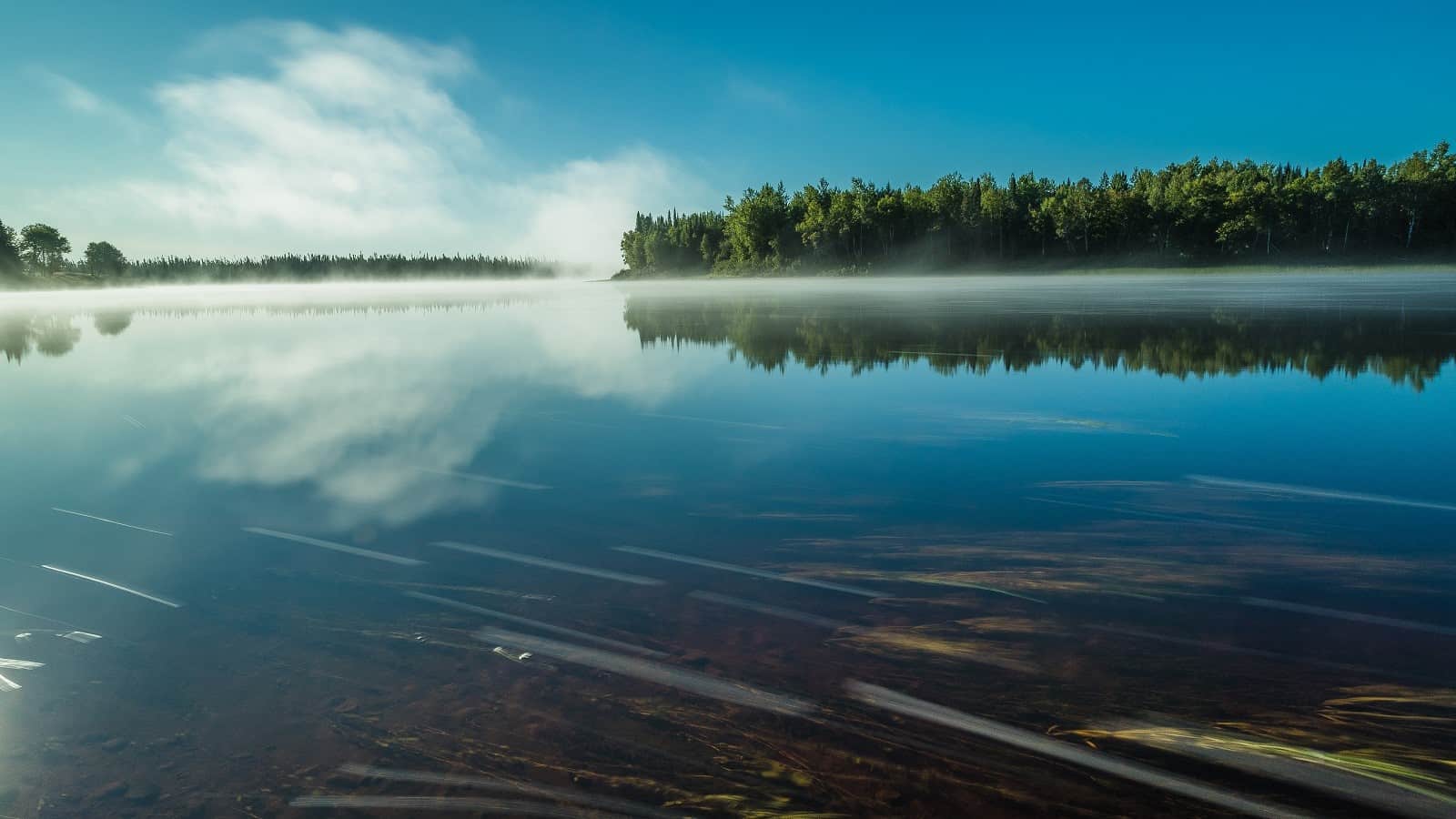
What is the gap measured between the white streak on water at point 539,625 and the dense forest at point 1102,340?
10286 mm

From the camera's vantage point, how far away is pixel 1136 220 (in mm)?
113312

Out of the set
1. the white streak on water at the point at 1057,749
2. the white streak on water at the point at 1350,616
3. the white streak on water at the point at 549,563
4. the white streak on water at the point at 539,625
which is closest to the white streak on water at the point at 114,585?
the white streak on water at the point at 539,625

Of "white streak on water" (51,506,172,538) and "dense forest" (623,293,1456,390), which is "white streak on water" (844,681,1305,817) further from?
"dense forest" (623,293,1456,390)

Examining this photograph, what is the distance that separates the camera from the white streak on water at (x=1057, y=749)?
9.27ft

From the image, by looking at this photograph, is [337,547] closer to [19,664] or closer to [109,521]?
[19,664]

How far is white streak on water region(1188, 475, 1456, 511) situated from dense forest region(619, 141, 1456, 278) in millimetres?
117390

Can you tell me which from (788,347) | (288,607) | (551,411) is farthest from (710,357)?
(288,607)

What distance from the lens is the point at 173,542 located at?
5805 mm

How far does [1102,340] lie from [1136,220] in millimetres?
112663

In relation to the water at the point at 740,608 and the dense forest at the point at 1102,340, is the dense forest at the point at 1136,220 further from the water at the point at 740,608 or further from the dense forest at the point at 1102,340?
the water at the point at 740,608

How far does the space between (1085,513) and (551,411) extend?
287 inches

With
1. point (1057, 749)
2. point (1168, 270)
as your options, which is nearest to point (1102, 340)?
point (1057, 749)

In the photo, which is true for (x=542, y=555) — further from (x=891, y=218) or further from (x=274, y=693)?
(x=891, y=218)

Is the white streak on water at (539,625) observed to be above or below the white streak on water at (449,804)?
above
